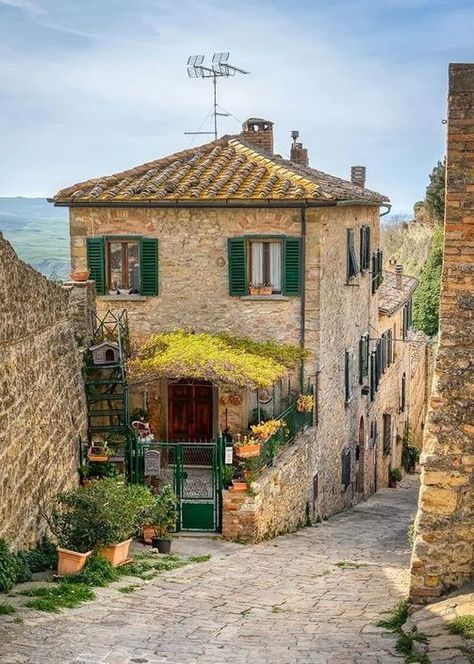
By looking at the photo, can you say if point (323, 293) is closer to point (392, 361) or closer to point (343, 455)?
point (343, 455)

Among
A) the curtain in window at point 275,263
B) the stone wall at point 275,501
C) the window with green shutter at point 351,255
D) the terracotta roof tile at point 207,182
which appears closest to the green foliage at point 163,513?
the stone wall at point 275,501

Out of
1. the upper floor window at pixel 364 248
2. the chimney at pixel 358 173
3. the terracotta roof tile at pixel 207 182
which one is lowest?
the upper floor window at pixel 364 248

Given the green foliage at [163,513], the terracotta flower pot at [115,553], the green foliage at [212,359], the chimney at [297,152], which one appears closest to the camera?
the terracotta flower pot at [115,553]

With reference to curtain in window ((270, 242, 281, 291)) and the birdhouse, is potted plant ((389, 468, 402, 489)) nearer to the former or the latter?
curtain in window ((270, 242, 281, 291))

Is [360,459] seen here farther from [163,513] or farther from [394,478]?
[163,513]

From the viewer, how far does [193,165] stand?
21781 millimetres

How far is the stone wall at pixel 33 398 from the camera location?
12180 millimetres

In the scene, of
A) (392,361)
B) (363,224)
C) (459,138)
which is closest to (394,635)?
(459,138)

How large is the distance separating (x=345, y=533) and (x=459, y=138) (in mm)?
10542

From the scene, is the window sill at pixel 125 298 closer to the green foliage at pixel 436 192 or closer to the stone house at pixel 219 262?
the stone house at pixel 219 262

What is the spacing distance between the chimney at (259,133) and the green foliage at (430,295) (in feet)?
50.3

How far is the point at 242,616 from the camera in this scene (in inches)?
456

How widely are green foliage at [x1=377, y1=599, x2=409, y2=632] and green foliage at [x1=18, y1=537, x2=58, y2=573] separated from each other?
15.5 ft

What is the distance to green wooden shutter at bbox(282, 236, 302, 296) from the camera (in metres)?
19.8
